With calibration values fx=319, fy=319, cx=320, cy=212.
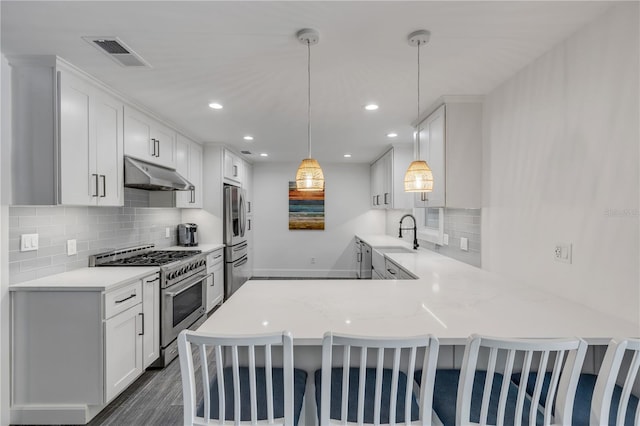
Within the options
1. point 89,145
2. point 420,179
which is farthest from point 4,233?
point 420,179

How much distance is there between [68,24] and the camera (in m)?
1.64

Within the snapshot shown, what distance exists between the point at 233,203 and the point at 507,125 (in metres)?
3.49

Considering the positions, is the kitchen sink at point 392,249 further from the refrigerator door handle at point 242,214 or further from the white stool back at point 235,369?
the white stool back at point 235,369

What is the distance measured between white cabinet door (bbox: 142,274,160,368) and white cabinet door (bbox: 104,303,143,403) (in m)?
0.06

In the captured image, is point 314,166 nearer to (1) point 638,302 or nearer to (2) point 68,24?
(2) point 68,24

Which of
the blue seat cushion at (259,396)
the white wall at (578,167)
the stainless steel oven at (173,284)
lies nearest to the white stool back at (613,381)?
the white wall at (578,167)

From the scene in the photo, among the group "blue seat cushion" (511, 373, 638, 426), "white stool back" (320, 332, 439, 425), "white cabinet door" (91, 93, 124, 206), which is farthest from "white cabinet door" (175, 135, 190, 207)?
"blue seat cushion" (511, 373, 638, 426)

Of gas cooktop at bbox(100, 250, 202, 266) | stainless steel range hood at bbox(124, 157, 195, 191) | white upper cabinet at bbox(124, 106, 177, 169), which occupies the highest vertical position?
white upper cabinet at bbox(124, 106, 177, 169)

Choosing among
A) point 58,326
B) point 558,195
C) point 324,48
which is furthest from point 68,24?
point 558,195

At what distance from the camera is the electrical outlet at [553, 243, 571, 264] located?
1.81 m

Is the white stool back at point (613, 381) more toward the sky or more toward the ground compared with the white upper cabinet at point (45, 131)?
more toward the ground

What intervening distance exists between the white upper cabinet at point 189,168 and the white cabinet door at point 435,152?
274 centimetres

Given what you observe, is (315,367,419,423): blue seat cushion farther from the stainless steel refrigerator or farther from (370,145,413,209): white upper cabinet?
the stainless steel refrigerator

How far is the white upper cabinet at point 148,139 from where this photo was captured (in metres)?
2.79
